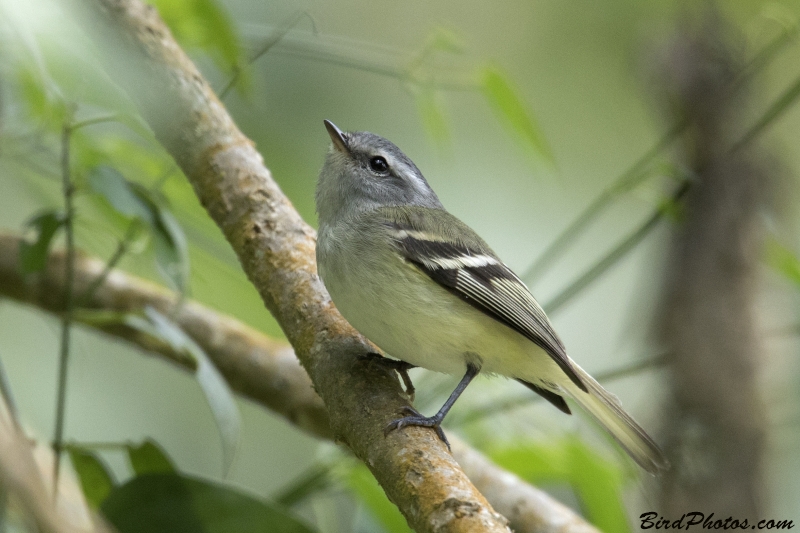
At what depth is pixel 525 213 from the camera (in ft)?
19.2

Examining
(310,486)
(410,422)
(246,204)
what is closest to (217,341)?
(310,486)

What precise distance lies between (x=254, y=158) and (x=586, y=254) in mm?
4538

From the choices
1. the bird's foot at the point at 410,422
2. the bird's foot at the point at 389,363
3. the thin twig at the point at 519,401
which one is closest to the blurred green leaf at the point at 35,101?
the bird's foot at the point at 389,363

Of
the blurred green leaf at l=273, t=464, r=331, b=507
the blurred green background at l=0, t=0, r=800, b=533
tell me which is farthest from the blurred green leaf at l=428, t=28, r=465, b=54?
the blurred green leaf at l=273, t=464, r=331, b=507

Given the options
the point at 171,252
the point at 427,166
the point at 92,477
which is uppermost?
the point at 427,166

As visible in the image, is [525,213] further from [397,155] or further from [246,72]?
[246,72]

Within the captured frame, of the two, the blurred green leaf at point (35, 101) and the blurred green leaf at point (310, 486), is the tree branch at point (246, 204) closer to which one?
the blurred green leaf at point (35, 101)

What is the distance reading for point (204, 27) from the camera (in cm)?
227

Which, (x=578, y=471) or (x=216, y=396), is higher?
(x=578, y=471)

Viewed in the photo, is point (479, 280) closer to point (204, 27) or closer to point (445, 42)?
point (445, 42)

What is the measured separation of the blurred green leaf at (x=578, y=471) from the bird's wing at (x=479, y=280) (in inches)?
11.1

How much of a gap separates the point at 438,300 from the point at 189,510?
1012 millimetres

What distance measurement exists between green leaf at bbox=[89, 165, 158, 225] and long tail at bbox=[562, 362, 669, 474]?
1.57 metres

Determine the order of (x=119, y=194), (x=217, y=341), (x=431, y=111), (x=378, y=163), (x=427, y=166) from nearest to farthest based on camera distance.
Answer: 1. (x=119, y=194)
2. (x=431, y=111)
3. (x=378, y=163)
4. (x=217, y=341)
5. (x=427, y=166)
